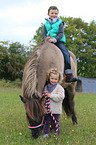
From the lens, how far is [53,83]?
151 inches

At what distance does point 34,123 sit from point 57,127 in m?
0.86

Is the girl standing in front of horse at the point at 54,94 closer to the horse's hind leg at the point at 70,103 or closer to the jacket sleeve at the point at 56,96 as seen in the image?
the jacket sleeve at the point at 56,96

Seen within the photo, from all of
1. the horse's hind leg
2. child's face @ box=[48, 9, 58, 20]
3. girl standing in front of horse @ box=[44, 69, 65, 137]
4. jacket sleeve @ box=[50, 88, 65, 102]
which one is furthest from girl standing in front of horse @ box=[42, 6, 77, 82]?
jacket sleeve @ box=[50, 88, 65, 102]

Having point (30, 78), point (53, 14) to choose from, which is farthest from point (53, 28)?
point (30, 78)

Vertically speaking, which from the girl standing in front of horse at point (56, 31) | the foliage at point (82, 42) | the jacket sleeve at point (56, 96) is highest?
the foliage at point (82, 42)

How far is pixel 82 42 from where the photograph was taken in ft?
84.5

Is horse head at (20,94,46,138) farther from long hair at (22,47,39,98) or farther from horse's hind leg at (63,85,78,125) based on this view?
horse's hind leg at (63,85,78,125)

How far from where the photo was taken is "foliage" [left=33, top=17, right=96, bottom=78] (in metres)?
24.2

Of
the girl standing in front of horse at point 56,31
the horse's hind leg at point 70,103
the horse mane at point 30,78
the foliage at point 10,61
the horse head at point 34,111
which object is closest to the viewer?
the horse head at point 34,111

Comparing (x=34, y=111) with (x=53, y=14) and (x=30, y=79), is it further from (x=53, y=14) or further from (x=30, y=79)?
(x=53, y=14)

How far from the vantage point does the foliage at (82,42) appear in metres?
24.2

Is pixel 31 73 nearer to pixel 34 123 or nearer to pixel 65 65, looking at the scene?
pixel 34 123

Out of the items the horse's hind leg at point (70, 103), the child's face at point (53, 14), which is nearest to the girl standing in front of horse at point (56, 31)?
the child's face at point (53, 14)

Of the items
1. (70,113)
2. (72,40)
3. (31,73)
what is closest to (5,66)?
(72,40)
